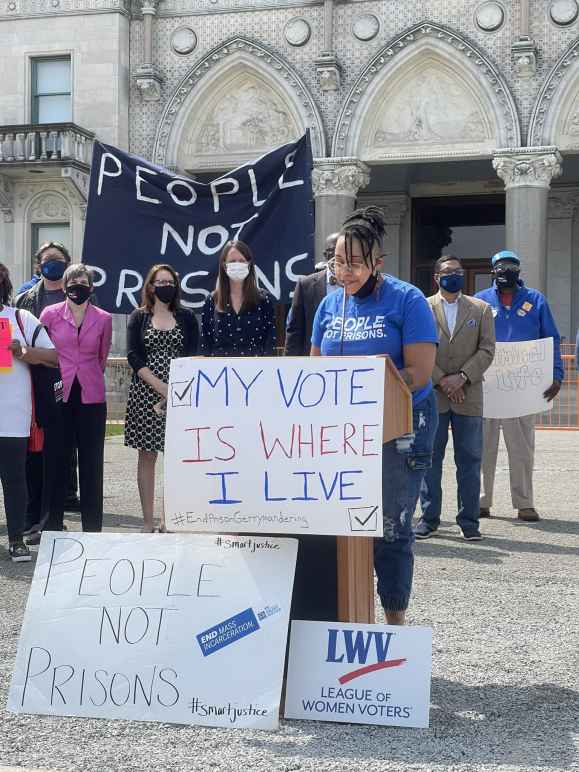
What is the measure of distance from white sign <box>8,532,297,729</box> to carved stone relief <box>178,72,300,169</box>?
23604 mm

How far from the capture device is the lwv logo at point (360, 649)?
4.07m

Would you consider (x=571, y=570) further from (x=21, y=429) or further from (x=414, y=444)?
(x=21, y=429)

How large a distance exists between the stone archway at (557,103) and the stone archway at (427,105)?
0.49m

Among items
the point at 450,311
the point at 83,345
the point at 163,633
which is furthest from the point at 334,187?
the point at 163,633

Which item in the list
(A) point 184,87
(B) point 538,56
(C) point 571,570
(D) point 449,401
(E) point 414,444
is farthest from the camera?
(A) point 184,87

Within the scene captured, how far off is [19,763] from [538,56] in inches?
943

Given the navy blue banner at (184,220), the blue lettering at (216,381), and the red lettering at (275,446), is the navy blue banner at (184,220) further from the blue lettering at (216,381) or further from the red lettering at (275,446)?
the red lettering at (275,446)

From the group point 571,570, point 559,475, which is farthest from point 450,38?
point 571,570

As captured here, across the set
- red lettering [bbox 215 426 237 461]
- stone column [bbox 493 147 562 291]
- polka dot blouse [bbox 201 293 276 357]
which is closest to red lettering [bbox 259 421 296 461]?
red lettering [bbox 215 426 237 461]

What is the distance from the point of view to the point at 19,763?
365 centimetres

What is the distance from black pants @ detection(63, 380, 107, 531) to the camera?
7.51m

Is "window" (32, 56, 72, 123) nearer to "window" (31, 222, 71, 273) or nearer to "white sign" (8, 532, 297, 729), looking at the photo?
"window" (31, 222, 71, 273)

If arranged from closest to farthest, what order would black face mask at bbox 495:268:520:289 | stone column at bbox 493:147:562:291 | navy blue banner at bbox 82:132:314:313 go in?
navy blue banner at bbox 82:132:314:313 → black face mask at bbox 495:268:520:289 → stone column at bbox 493:147:562:291

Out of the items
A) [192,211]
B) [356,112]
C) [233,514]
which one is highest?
[356,112]
